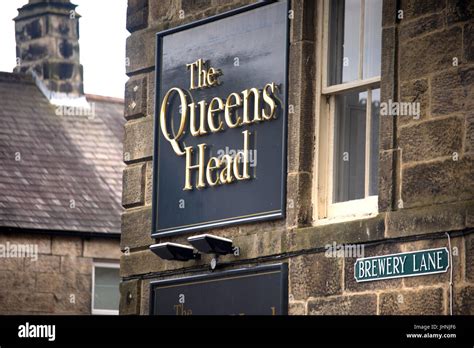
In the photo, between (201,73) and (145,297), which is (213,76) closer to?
(201,73)

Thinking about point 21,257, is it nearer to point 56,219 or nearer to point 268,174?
point 56,219

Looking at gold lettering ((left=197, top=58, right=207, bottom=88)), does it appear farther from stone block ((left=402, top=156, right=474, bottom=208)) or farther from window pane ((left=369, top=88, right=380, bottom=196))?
stone block ((left=402, top=156, right=474, bottom=208))

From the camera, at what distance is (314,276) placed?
10680 mm

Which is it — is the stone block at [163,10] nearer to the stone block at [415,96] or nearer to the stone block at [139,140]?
the stone block at [139,140]

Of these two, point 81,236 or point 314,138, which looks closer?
point 314,138

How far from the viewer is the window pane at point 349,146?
1077cm

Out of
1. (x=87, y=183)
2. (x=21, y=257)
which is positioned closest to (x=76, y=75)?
(x=87, y=183)

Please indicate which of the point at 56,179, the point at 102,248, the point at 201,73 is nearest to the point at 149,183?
the point at 201,73

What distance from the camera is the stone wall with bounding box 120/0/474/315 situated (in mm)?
9594

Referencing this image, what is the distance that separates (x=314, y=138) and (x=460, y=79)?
1662mm

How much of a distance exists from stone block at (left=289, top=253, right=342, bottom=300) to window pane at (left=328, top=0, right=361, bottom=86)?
1446 millimetres

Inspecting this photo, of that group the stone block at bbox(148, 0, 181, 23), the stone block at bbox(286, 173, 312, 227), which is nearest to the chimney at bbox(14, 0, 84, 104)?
the stone block at bbox(148, 0, 181, 23)

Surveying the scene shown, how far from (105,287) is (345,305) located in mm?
13423

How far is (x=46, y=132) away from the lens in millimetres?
24672
